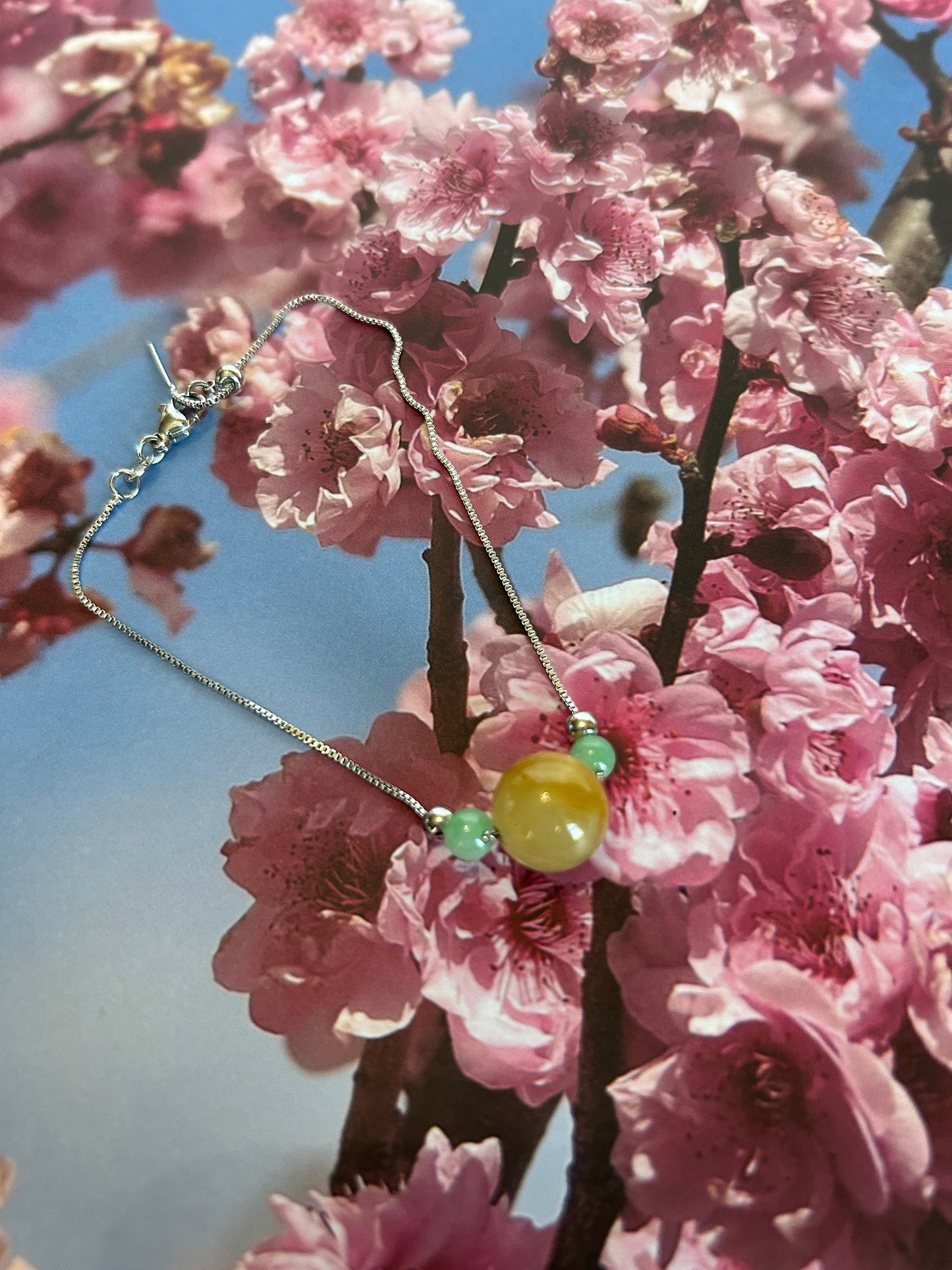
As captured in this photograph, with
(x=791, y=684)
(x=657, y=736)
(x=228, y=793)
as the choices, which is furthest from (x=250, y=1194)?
(x=791, y=684)

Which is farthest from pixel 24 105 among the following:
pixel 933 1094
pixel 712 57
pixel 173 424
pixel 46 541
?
pixel 933 1094

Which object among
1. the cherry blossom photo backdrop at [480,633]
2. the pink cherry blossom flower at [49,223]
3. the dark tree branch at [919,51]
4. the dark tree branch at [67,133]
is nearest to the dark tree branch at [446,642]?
the cherry blossom photo backdrop at [480,633]

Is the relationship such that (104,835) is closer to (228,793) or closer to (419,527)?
(228,793)

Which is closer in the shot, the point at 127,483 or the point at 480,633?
the point at 480,633

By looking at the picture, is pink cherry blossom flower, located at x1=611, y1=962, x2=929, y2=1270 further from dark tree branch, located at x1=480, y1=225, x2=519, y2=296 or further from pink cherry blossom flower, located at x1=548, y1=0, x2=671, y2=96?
pink cherry blossom flower, located at x1=548, y1=0, x2=671, y2=96

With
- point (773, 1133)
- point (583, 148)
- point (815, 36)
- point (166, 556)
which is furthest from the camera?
point (815, 36)

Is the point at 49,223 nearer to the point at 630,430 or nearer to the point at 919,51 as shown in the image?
the point at 630,430

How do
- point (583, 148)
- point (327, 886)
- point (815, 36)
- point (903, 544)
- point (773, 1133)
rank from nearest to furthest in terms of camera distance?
point (773, 1133) → point (327, 886) → point (903, 544) → point (583, 148) → point (815, 36)

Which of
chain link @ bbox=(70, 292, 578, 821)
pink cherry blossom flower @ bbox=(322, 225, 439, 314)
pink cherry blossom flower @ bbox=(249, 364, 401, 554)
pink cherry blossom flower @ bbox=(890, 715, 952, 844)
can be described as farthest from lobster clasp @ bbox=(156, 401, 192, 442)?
pink cherry blossom flower @ bbox=(890, 715, 952, 844)
